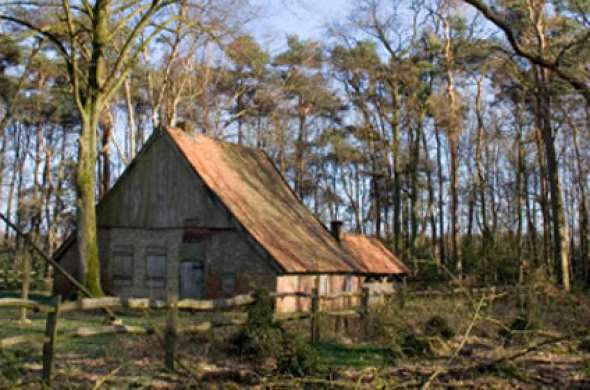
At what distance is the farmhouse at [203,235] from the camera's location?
2192 centimetres

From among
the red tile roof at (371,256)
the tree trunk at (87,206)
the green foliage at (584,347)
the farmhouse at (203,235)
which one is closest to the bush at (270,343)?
the green foliage at (584,347)

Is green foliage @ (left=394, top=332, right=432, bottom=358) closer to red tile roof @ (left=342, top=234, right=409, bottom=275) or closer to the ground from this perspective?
the ground

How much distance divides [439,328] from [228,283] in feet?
33.3

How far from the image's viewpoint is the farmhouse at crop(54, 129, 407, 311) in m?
21.9

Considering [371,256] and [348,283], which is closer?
[348,283]

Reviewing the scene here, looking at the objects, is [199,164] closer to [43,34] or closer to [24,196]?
[43,34]

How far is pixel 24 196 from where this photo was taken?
4372 cm

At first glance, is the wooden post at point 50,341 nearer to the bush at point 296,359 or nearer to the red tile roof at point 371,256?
the bush at point 296,359

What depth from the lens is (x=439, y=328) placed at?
13.4 metres

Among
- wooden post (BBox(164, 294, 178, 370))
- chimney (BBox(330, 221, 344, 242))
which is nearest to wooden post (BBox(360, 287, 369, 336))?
wooden post (BBox(164, 294, 178, 370))

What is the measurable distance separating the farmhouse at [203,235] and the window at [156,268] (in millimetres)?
36

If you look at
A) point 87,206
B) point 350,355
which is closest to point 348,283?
point 87,206

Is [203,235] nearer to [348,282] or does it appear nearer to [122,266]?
[122,266]

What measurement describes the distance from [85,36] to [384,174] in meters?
24.6
